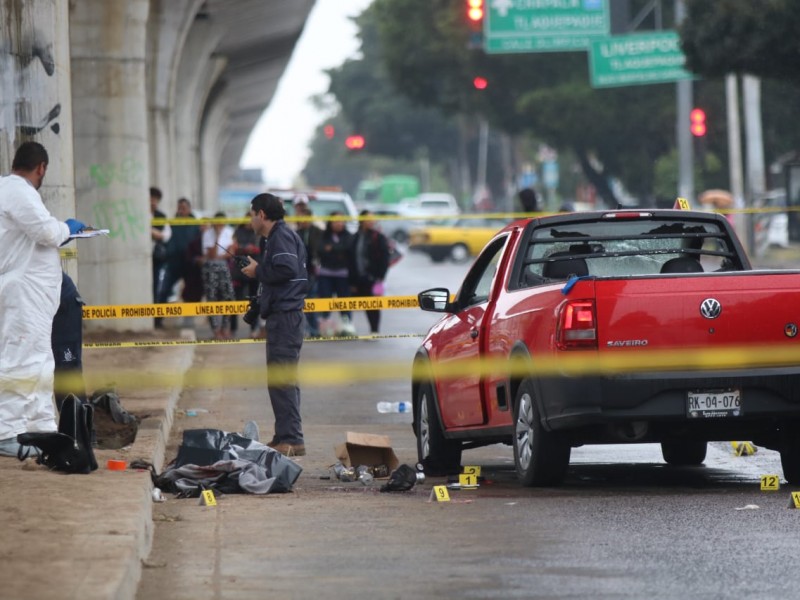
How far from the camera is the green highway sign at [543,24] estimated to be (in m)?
39.9

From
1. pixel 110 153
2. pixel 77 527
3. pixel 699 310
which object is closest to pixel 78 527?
pixel 77 527

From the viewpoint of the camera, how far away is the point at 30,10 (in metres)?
13.9

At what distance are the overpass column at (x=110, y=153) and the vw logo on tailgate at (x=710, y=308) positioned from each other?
15.1m

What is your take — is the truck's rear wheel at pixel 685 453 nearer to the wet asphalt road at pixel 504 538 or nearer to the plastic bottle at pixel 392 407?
the wet asphalt road at pixel 504 538

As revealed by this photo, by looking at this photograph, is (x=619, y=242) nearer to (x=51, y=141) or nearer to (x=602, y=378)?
(x=602, y=378)

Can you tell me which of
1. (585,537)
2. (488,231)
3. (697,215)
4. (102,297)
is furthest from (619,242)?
(488,231)

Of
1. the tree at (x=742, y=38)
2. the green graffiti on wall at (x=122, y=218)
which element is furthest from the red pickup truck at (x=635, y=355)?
the tree at (x=742, y=38)

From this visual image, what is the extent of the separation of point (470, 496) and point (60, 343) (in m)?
3.12

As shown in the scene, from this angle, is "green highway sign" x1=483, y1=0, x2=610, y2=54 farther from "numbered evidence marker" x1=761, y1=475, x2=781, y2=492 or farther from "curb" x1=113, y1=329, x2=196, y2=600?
"numbered evidence marker" x1=761, y1=475, x2=781, y2=492

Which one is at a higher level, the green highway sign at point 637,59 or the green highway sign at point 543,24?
the green highway sign at point 543,24

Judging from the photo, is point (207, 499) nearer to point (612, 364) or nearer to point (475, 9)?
point (612, 364)

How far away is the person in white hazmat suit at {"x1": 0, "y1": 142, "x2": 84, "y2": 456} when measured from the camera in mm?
10664

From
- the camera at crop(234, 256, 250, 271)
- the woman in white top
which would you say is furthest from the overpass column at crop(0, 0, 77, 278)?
the woman in white top

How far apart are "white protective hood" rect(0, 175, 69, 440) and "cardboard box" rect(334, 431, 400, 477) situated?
197 cm
